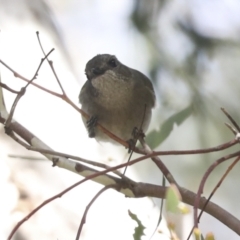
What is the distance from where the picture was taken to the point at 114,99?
1.06 metres

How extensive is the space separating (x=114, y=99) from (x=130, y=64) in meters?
0.39

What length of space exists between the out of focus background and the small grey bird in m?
0.07

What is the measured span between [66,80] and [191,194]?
825mm

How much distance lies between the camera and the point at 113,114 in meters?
1.07

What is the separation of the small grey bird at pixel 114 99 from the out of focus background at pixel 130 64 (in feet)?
0.22

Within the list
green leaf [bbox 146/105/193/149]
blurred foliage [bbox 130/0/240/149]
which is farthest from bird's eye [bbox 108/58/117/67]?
green leaf [bbox 146/105/193/149]

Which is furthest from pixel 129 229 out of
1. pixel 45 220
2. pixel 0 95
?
pixel 0 95

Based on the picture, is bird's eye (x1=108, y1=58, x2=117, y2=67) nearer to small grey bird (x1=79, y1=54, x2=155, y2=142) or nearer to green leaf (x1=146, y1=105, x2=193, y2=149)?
small grey bird (x1=79, y1=54, x2=155, y2=142)

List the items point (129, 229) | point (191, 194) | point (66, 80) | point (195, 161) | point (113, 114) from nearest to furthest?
point (191, 194) → point (113, 114) → point (129, 229) → point (66, 80) → point (195, 161)

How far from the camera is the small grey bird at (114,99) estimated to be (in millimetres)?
1027

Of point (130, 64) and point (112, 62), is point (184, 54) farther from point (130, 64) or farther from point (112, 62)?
point (130, 64)

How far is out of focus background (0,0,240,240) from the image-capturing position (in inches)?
44.7

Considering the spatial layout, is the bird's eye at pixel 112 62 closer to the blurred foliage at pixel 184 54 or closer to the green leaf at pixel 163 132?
the blurred foliage at pixel 184 54

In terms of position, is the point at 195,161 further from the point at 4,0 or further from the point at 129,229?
the point at 4,0
